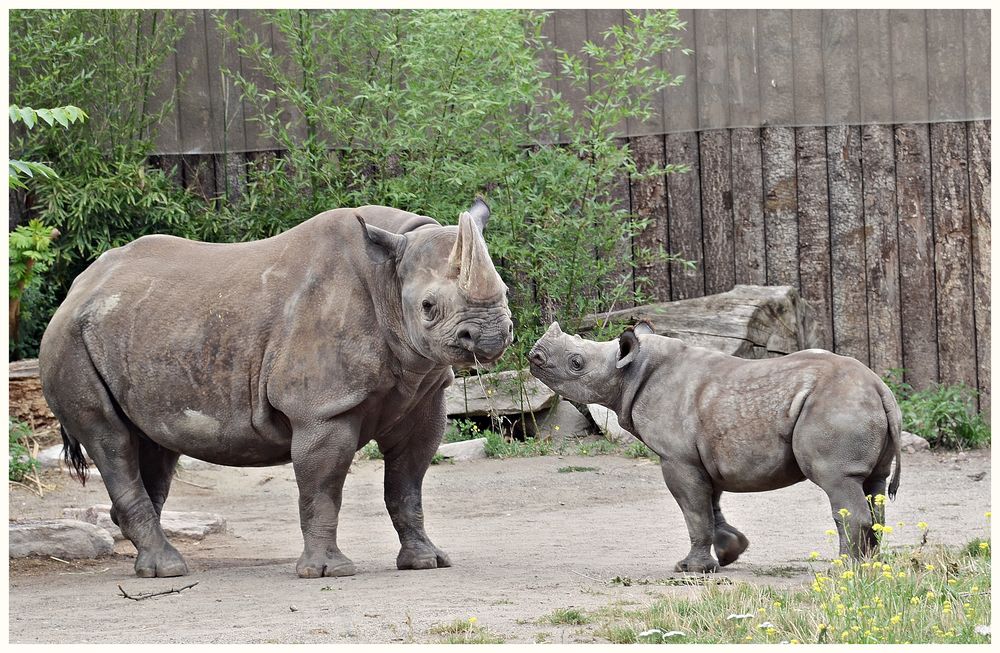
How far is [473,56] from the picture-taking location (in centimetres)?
1148

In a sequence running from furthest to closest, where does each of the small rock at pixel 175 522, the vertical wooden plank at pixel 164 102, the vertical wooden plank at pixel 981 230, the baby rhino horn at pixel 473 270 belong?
1. the vertical wooden plank at pixel 164 102
2. the vertical wooden plank at pixel 981 230
3. the small rock at pixel 175 522
4. the baby rhino horn at pixel 473 270

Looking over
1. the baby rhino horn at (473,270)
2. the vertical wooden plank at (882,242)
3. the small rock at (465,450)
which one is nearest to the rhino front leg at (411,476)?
the baby rhino horn at (473,270)

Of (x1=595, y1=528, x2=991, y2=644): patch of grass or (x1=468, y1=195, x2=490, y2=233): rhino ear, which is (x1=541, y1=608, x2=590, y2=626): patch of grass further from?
(x1=468, y1=195, x2=490, y2=233): rhino ear

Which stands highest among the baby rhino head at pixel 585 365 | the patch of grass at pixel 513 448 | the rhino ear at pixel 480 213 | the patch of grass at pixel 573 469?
the rhino ear at pixel 480 213

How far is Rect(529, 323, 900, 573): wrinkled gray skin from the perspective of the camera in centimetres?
604

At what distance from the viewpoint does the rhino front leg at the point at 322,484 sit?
21.1 ft

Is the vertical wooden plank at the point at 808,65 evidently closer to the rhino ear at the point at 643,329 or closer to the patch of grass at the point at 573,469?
the patch of grass at the point at 573,469

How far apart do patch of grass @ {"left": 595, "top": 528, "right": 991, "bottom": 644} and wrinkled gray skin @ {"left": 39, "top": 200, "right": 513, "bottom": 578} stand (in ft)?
5.05

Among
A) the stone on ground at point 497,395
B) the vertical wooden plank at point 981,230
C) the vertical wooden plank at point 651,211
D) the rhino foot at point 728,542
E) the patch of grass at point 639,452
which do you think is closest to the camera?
the rhino foot at point 728,542

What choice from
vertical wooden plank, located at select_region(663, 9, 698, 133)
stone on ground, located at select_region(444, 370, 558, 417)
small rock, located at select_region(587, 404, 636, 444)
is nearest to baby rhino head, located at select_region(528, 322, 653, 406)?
small rock, located at select_region(587, 404, 636, 444)

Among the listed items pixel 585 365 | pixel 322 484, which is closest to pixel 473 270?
pixel 585 365

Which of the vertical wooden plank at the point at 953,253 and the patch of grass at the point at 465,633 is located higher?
the vertical wooden plank at the point at 953,253

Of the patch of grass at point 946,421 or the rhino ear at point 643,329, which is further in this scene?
the patch of grass at point 946,421

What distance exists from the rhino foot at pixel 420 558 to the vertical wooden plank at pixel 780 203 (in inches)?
247
